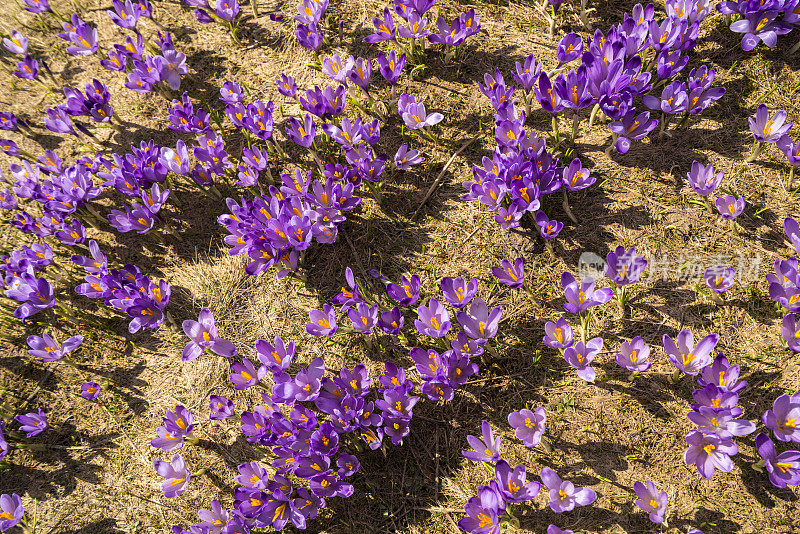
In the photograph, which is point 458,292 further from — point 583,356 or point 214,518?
point 214,518

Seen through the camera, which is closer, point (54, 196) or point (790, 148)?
point (790, 148)

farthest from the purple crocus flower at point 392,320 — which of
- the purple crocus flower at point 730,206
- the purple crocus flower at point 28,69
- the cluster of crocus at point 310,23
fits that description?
the purple crocus flower at point 28,69

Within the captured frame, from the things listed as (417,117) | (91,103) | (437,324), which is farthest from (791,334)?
(91,103)

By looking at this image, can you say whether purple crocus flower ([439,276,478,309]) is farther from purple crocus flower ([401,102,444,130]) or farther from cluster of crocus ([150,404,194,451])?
cluster of crocus ([150,404,194,451])

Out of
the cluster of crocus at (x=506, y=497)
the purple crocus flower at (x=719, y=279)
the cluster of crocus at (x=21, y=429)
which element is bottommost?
the cluster of crocus at (x=21, y=429)

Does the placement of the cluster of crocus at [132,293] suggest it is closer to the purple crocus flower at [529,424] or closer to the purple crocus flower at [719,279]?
the purple crocus flower at [529,424]

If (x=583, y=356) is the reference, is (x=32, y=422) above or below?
below

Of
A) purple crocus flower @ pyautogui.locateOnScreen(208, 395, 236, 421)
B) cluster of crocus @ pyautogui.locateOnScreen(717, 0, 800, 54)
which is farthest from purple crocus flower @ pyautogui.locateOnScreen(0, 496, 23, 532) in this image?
cluster of crocus @ pyautogui.locateOnScreen(717, 0, 800, 54)
